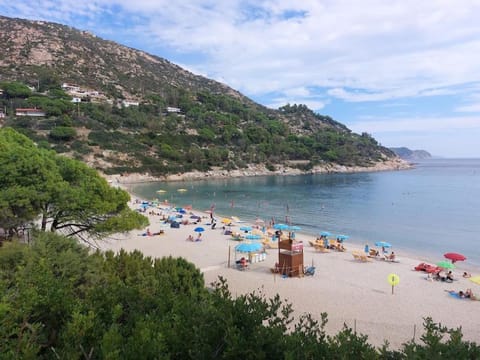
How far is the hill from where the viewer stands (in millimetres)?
73375

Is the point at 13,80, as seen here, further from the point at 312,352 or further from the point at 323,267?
the point at 312,352

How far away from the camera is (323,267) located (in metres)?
20.0

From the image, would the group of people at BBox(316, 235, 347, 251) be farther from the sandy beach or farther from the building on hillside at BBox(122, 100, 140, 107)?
the building on hillside at BBox(122, 100, 140, 107)

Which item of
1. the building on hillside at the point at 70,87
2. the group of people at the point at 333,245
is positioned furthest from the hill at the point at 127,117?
the group of people at the point at 333,245

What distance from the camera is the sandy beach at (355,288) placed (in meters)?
12.4

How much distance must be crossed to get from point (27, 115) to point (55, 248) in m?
77.6

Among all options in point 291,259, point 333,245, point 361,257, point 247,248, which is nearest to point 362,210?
point 333,245

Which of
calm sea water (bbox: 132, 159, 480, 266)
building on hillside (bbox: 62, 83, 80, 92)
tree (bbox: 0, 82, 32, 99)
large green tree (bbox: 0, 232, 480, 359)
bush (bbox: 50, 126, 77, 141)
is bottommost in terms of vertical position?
calm sea water (bbox: 132, 159, 480, 266)

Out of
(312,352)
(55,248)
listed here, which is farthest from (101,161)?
(312,352)

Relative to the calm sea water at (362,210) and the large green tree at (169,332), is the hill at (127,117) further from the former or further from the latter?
the large green tree at (169,332)

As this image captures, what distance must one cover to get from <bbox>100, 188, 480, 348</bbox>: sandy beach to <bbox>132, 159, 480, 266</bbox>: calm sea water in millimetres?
6267

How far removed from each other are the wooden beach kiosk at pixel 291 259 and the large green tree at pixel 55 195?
6.91 m

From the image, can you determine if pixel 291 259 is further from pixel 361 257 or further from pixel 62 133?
pixel 62 133

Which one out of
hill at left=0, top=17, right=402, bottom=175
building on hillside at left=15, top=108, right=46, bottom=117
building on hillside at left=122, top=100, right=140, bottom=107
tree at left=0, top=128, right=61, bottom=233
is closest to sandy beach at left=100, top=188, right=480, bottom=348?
tree at left=0, top=128, right=61, bottom=233
